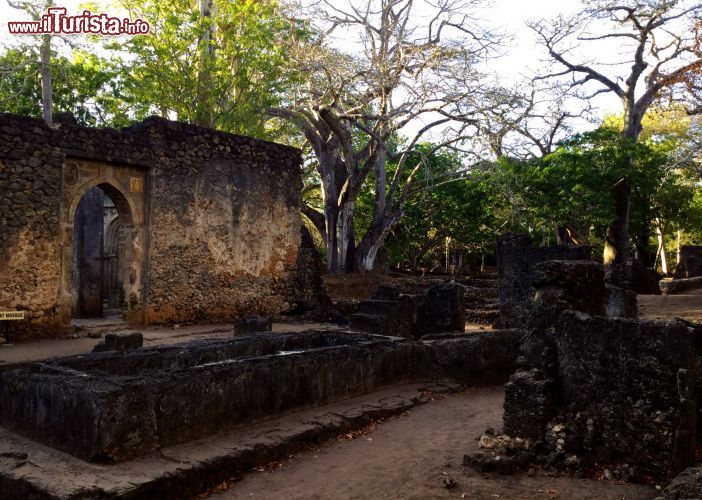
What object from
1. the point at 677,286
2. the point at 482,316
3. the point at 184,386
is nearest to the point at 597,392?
the point at 184,386

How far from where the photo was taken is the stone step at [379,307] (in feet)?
33.6

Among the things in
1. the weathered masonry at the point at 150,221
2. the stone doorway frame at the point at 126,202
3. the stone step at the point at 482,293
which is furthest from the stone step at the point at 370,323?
the stone step at the point at 482,293

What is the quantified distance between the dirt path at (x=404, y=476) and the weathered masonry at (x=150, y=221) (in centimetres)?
705

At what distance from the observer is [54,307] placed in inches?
396

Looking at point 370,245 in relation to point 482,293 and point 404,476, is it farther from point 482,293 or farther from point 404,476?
point 404,476

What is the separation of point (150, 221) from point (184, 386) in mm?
7651

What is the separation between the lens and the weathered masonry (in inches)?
383

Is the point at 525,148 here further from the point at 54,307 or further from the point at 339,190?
the point at 54,307

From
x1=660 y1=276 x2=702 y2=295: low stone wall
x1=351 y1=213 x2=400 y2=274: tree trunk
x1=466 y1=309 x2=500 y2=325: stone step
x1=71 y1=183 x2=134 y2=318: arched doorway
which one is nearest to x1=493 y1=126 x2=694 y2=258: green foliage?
x1=660 y1=276 x2=702 y2=295: low stone wall

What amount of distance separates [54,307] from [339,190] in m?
14.2

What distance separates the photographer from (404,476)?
13.9ft

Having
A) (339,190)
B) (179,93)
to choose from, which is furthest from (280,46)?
(339,190)

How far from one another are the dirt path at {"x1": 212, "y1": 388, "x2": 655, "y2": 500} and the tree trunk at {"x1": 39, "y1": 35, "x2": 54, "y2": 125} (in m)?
15.9

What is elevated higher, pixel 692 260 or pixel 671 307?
pixel 692 260
